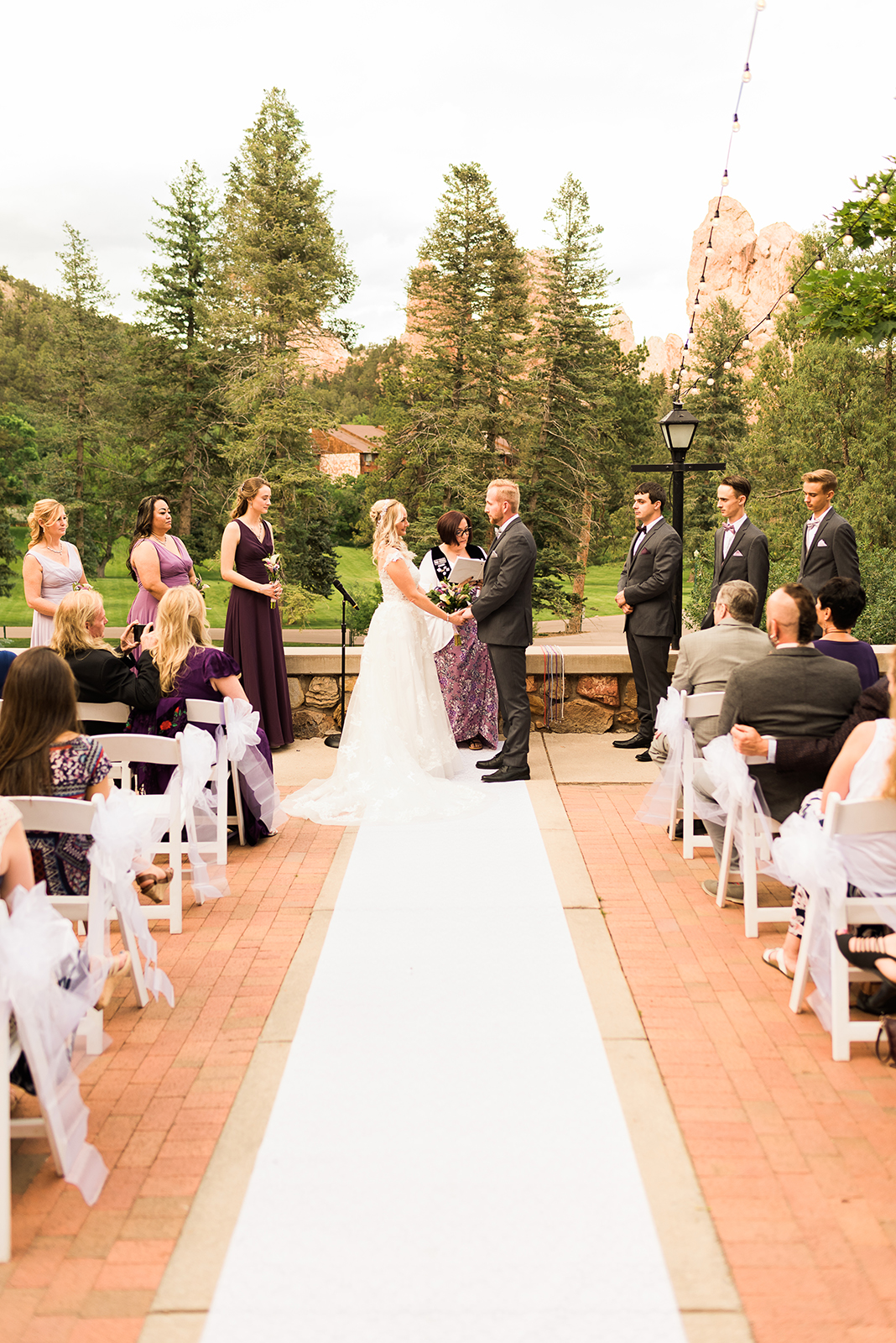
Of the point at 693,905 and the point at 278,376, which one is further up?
the point at 278,376

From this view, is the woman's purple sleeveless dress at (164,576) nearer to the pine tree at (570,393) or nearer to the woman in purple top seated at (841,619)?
the woman in purple top seated at (841,619)

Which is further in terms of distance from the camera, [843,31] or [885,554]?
[885,554]

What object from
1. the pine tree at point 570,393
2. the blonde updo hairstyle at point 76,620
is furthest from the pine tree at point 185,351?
the blonde updo hairstyle at point 76,620

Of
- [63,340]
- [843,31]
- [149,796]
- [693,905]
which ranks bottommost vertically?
[693,905]

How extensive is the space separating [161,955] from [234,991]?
20.3 inches

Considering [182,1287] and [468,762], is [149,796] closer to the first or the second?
[182,1287]

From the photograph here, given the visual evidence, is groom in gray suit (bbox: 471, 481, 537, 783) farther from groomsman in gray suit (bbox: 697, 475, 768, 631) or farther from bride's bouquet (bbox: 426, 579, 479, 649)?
groomsman in gray suit (bbox: 697, 475, 768, 631)

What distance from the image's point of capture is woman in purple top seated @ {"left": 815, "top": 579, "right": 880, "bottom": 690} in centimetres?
471

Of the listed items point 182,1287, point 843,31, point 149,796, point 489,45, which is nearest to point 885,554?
point 843,31

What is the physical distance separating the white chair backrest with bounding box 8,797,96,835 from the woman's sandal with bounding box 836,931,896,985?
234 centimetres

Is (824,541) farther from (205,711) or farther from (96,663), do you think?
(96,663)

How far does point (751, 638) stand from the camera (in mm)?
5094

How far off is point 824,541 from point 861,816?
3725mm

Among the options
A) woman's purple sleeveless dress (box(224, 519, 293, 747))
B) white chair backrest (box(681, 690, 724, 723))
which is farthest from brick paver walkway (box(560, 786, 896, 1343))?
woman's purple sleeveless dress (box(224, 519, 293, 747))
